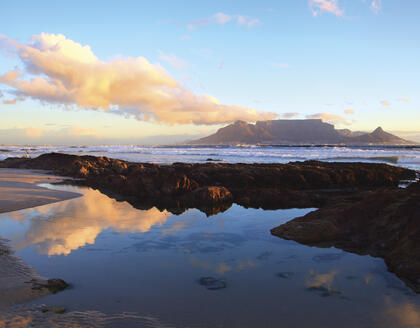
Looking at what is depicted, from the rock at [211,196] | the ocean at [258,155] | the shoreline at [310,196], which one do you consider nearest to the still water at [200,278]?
the shoreline at [310,196]

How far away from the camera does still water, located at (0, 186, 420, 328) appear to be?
357 centimetres

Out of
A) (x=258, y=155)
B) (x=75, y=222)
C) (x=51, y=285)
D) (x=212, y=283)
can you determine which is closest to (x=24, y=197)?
(x=75, y=222)

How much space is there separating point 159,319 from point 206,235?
353 centimetres

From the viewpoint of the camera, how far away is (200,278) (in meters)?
4.64

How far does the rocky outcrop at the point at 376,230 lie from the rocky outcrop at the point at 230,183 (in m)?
2.95

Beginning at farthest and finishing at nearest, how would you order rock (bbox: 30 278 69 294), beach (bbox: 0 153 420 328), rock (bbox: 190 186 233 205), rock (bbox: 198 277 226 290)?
rock (bbox: 190 186 233 205), rock (bbox: 198 277 226 290), rock (bbox: 30 278 69 294), beach (bbox: 0 153 420 328)

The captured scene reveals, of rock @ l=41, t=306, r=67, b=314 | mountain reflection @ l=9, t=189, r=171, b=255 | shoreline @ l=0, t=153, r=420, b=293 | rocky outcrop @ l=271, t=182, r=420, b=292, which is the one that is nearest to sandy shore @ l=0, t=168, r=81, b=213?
mountain reflection @ l=9, t=189, r=171, b=255

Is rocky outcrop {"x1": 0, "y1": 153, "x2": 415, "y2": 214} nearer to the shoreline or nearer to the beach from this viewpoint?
the shoreline

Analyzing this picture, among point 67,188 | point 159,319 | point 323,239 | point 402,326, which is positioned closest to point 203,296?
point 159,319

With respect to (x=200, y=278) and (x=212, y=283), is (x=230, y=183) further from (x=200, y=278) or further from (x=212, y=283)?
(x=212, y=283)

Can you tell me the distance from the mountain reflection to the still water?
0.13 ft

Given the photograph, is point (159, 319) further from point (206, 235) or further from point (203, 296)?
point (206, 235)

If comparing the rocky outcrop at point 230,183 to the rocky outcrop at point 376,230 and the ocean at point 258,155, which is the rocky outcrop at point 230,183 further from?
the ocean at point 258,155

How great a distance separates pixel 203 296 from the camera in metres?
4.06
